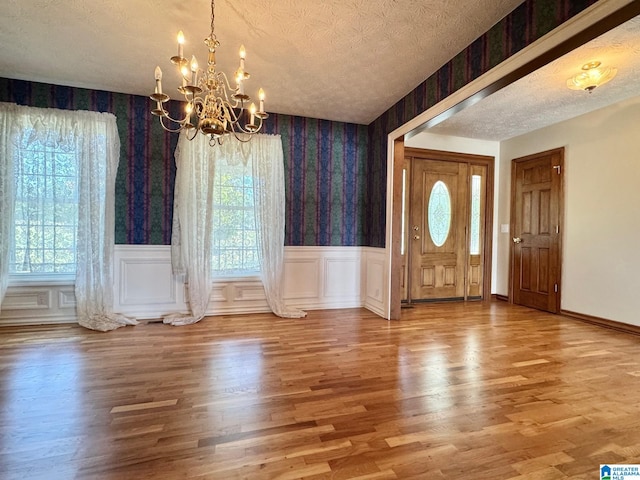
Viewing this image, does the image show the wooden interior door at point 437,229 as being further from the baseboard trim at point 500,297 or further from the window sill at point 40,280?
the window sill at point 40,280

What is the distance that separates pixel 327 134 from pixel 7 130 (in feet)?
11.9

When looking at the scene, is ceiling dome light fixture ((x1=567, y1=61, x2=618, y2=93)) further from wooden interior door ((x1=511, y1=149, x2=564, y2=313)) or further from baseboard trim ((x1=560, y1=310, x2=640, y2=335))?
baseboard trim ((x1=560, y1=310, x2=640, y2=335))

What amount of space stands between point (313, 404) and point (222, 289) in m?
2.46

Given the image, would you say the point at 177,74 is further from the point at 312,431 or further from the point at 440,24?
the point at 312,431

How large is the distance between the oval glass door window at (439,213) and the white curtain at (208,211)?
242cm

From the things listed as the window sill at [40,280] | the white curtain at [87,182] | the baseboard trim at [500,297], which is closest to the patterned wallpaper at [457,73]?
the baseboard trim at [500,297]

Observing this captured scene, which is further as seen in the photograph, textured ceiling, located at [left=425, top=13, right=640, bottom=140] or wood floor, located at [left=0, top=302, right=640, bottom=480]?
textured ceiling, located at [left=425, top=13, right=640, bottom=140]

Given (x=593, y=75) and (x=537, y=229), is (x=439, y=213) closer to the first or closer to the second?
(x=537, y=229)

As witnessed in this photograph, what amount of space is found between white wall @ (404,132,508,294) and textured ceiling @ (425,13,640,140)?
11 cm

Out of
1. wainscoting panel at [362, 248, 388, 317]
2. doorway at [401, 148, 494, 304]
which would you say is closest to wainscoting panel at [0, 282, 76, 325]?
wainscoting panel at [362, 248, 388, 317]

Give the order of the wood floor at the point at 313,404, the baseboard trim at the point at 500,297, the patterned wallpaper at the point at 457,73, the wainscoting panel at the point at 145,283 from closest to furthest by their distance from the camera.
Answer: the wood floor at the point at 313,404
the patterned wallpaper at the point at 457,73
the wainscoting panel at the point at 145,283
the baseboard trim at the point at 500,297

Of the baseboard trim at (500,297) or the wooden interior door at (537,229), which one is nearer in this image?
the wooden interior door at (537,229)

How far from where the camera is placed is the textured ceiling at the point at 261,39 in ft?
7.16

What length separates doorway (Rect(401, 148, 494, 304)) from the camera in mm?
4707
